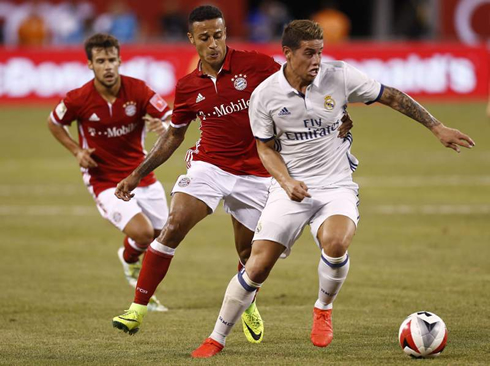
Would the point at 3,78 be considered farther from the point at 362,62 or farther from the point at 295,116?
the point at 295,116

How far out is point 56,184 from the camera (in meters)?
19.5

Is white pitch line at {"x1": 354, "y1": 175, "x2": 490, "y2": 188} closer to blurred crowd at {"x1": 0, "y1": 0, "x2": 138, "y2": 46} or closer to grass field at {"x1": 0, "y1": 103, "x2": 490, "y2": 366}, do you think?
grass field at {"x1": 0, "y1": 103, "x2": 490, "y2": 366}

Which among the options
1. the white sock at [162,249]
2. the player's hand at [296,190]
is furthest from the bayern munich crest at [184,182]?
the player's hand at [296,190]

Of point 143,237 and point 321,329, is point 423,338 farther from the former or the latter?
point 143,237

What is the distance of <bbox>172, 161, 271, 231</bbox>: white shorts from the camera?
27.3ft

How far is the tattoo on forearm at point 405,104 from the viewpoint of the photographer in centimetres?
751

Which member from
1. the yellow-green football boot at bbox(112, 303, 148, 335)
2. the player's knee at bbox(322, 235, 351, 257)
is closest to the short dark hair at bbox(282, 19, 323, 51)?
the player's knee at bbox(322, 235, 351, 257)

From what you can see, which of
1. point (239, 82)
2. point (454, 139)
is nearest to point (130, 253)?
point (239, 82)

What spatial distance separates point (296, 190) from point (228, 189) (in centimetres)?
132

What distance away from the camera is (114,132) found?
33.6 ft

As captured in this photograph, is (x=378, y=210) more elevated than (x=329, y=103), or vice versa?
(x=329, y=103)

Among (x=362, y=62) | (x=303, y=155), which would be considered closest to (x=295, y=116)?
(x=303, y=155)

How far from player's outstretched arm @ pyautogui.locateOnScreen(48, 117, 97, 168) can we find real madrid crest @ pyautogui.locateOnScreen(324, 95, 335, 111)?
3126 millimetres

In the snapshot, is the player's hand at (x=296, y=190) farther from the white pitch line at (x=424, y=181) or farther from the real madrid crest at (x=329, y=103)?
the white pitch line at (x=424, y=181)
